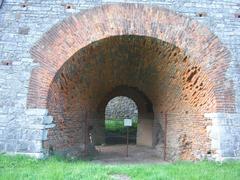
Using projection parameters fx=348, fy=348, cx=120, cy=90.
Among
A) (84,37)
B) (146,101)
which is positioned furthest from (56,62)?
(146,101)

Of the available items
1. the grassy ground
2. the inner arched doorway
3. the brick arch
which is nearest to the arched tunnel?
the brick arch

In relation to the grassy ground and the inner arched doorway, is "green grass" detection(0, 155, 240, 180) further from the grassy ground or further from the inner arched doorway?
the inner arched doorway

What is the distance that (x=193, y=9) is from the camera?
7648mm

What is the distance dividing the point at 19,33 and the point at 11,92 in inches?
50.0

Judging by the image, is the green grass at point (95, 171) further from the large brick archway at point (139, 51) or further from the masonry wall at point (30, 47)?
the large brick archway at point (139, 51)

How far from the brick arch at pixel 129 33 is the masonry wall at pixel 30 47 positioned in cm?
15

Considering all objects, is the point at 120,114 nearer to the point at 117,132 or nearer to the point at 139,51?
the point at 117,132

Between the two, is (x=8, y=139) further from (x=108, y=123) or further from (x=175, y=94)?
(x=108, y=123)

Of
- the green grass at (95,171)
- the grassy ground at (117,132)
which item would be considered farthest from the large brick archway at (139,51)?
the grassy ground at (117,132)

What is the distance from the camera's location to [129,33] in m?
7.44

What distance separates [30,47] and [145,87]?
15.4 ft

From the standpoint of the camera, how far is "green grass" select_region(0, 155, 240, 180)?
5.53 m

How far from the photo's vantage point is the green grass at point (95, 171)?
5527 millimetres

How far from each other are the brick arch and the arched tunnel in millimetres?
159
